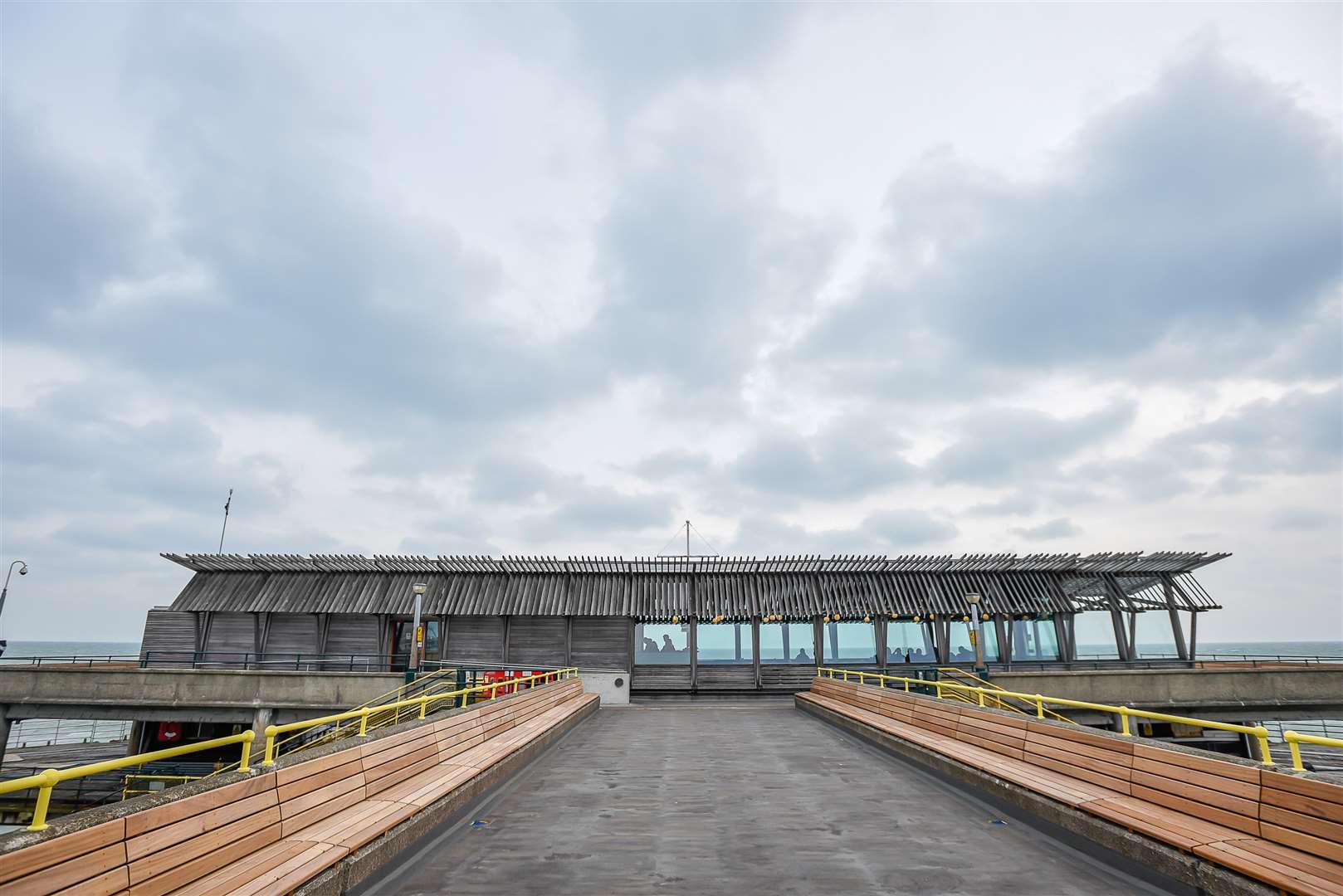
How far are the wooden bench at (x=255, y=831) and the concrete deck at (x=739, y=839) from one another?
697mm

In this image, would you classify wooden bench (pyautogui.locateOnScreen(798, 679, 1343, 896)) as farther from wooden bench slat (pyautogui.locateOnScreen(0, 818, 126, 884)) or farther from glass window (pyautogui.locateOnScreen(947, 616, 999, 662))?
glass window (pyautogui.locateOnScreen(947, 616, 999, 662))

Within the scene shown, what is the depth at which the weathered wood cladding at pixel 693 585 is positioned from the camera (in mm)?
32688

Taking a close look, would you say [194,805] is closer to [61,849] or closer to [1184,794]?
[61,849]

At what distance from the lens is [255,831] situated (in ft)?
18.0

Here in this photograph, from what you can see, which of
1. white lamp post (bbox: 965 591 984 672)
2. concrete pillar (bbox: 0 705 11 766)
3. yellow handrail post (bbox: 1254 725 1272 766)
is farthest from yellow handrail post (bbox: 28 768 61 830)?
concrete pillar (bbox: 0 705 11 766)

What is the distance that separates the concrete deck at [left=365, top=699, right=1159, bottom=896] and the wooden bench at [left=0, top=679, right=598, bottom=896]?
70cm

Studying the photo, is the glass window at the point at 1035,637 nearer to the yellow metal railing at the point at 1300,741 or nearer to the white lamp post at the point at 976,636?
the white lamp post at the point at 976,636

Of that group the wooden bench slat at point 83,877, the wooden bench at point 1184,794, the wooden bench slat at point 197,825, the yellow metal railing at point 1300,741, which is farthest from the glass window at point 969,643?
the wooden bench slat at point 83,877

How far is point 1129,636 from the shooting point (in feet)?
111

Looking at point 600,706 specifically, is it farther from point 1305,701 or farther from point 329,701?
point 1305,701

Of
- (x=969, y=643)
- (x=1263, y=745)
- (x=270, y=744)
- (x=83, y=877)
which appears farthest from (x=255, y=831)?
(x=969, y=643)

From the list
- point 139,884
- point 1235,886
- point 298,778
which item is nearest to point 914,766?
point 1235,886

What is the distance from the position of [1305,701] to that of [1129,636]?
996 centimetres

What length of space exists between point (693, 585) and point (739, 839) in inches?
1034
